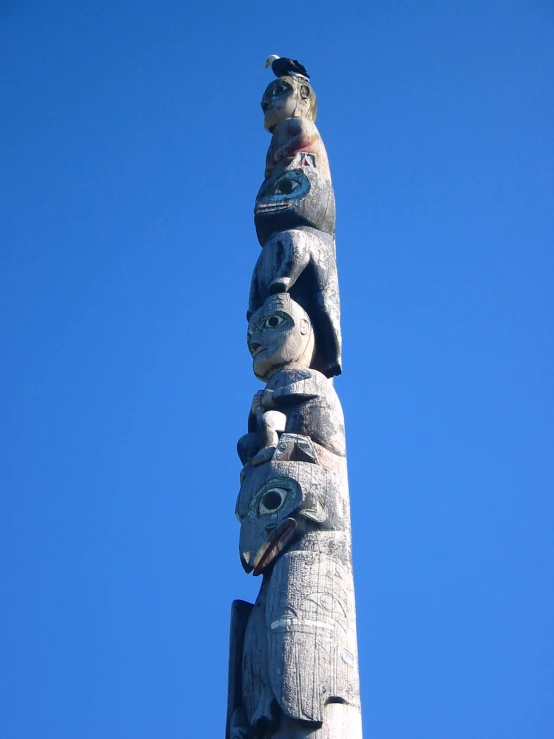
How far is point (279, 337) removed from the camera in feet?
21.6

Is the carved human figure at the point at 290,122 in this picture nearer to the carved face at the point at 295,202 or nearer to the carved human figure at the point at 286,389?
the carved face at the point at 295,202

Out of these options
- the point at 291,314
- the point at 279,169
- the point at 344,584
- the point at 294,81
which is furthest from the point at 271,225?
the point at 344,584

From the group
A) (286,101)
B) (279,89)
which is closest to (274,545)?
(286,101)

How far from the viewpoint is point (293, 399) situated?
612 cm

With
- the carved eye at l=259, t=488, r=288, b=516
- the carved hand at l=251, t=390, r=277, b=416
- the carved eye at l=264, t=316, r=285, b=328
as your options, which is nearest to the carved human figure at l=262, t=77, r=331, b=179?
the carved eye at l=264, t=316, r=285, b=328

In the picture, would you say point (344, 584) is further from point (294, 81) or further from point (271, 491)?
point (294, 81)

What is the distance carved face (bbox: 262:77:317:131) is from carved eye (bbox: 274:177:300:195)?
1491 mm

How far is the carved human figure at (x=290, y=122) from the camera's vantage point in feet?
28.7

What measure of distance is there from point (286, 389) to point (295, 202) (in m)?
2.29

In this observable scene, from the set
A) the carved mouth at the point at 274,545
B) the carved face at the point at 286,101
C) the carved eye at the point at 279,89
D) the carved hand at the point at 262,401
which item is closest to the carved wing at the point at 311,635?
the carved mouth at the point at 274,545

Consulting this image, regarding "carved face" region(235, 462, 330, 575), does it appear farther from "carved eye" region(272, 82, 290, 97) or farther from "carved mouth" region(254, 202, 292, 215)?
"carved eye" region(272, 82, 290, 97)

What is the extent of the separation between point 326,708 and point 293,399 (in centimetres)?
216

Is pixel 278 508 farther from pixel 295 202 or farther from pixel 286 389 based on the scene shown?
pixel 295 202

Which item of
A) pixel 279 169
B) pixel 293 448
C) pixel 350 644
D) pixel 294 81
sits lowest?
pixel 350 644
